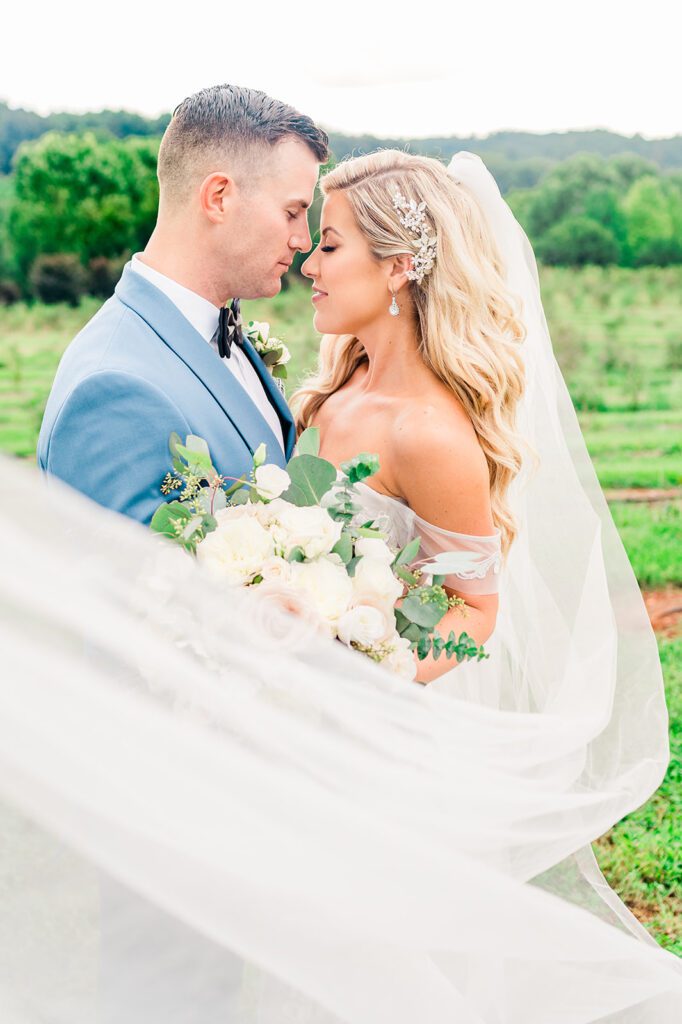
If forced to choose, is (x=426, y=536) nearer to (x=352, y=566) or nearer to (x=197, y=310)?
(x=352, y=566)

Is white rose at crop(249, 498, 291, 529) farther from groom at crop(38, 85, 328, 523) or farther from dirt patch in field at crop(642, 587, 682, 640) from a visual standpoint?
dirt patch in field at crop(642, 587, 682, 640)

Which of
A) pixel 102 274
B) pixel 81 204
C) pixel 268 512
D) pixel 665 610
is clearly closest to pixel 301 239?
pixel 268 512

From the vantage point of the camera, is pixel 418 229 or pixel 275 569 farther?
pixel 418 229

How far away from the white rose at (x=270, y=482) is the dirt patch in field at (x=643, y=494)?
712cm

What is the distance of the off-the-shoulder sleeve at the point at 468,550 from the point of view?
8.69ft

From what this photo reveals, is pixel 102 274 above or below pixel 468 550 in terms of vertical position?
below

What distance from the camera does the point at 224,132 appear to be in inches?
98.1

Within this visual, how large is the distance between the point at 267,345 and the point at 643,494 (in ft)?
21.7

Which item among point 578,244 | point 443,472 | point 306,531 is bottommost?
point 578,244

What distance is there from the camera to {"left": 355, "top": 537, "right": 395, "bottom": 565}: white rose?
2053 mm

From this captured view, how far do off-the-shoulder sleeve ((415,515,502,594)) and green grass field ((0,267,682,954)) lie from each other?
0.88 meters

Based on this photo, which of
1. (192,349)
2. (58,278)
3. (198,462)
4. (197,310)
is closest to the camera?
(198,462)

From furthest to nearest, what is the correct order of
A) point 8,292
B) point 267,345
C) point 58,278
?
point 58,278 < point 8,292 < point 267,345

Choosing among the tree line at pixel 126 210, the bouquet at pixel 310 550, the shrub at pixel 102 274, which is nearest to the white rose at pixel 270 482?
the bouquet at pixel 310 550
